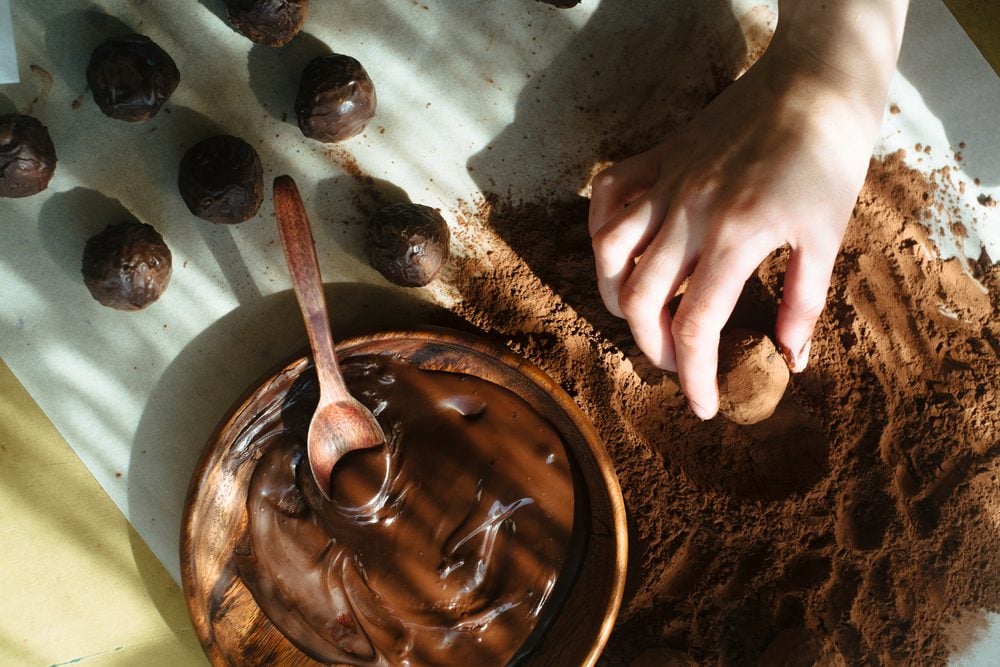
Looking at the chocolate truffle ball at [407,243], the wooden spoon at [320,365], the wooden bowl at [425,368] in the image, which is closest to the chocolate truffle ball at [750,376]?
the wooden bowl at [425,368]

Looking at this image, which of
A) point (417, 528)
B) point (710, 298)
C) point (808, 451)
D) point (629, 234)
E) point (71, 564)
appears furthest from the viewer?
point (71, 564)

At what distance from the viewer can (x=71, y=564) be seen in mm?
2502

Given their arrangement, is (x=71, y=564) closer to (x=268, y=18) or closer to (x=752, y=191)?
(x=268, y=18)

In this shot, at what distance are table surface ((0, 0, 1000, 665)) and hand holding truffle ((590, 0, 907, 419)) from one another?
0.67 m

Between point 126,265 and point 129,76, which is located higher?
point 129,76

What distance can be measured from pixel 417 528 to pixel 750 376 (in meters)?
1.04

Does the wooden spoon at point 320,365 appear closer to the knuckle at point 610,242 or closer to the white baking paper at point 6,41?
the knuckle at point 610,242

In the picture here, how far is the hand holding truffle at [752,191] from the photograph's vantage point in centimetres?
194

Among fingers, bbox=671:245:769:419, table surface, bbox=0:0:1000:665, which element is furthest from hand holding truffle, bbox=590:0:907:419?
table surface, bbox=0:0:1000:665

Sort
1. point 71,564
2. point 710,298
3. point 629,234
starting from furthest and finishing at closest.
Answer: point 71,564, point 629,234, point 710,298

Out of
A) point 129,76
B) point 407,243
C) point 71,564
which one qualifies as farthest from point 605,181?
point 71,564

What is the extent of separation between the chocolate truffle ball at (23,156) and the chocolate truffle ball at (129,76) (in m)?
0.19

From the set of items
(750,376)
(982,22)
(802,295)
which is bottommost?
(750,376)

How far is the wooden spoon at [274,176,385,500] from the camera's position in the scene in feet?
6.71
